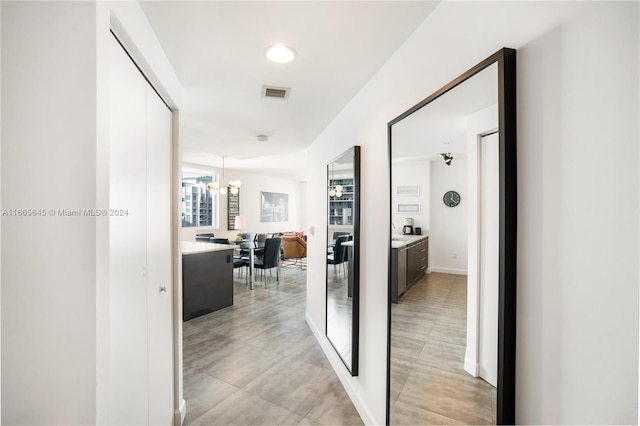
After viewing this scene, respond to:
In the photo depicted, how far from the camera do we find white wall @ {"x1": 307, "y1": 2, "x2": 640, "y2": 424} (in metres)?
0.65

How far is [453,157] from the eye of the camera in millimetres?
1252

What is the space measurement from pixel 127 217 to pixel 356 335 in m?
1.68

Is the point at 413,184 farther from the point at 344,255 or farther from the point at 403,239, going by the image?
the point at 344,255

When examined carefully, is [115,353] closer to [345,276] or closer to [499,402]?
[499,402]

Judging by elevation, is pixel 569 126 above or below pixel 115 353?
above

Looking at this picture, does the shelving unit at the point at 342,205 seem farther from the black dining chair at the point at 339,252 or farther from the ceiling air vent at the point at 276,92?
the ceiling air vent at the point at 276,92

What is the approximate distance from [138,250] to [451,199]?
1.39 metres

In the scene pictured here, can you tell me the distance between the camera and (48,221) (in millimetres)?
875

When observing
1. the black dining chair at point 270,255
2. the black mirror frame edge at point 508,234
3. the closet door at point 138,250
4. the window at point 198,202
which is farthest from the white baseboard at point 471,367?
the window at point 198,202

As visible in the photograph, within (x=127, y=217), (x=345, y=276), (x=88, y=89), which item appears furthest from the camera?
(x=345, y=276)

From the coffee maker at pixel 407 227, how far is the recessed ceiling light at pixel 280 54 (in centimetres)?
112

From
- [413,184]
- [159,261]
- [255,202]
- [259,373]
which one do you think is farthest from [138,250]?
[255,202]

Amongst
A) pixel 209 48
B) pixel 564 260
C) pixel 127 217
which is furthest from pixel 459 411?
pixel 209 48

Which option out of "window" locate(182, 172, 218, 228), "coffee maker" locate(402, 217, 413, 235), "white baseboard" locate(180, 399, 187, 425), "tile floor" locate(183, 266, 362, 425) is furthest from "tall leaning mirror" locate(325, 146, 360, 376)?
"window" locate(182, 172, 218, 228)
